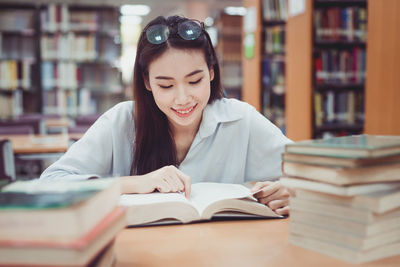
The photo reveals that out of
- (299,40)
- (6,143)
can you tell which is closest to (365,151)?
(6,143)

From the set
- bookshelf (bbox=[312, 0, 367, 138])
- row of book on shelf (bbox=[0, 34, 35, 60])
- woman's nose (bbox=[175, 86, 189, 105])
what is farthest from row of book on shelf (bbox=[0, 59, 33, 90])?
woman's nose (bbox=[175, 86, 189, 105])

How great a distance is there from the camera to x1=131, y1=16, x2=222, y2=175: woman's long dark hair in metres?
1.42

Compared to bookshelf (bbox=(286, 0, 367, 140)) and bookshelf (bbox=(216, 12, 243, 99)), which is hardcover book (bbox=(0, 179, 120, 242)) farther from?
bookshelf (bbox=(216, 12, 243, 99))

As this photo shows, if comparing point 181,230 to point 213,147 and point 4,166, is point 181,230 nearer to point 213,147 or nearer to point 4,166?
point 213,147

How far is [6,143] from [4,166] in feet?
0.50

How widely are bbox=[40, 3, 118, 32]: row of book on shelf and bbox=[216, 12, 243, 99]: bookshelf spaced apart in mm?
1885

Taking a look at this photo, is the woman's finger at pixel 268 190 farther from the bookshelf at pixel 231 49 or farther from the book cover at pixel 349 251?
the bookshelf at pixel 231 49

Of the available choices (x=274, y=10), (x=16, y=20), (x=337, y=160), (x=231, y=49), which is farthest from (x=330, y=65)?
(x=16, y=20)

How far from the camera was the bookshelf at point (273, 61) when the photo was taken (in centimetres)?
493

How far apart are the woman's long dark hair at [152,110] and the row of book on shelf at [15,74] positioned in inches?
168

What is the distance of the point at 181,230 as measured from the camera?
89cm

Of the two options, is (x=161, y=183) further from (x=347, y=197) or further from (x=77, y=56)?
(x=77, y=56)

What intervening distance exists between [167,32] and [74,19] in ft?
14.5

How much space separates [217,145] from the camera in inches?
60.8
